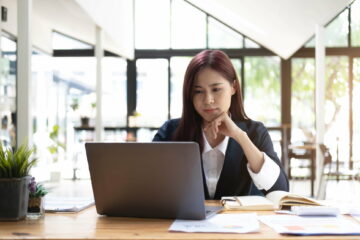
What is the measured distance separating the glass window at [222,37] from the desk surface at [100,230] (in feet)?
32.6

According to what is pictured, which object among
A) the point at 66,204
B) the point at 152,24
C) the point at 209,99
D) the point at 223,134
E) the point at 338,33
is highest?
Answer: the point at 152,24

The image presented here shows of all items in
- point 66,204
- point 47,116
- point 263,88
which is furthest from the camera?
point 263,88

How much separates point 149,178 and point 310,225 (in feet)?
1.45

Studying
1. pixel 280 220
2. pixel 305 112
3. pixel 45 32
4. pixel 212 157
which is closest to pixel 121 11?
pixel 45 32

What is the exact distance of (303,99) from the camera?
10906mm

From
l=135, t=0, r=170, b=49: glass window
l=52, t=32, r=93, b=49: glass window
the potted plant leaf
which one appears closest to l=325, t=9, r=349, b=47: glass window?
l=135, t=0, r=170, b=49: glass window

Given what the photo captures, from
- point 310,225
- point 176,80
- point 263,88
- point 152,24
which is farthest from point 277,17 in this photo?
point 310,225

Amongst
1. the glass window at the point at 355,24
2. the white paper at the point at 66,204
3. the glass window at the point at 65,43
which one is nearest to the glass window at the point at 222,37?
the glass window at the point at 355,24

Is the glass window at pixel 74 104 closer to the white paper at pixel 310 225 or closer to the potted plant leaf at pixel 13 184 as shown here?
the potted plant leaf at pixel 13 184

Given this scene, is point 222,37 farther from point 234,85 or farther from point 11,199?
point 11,199

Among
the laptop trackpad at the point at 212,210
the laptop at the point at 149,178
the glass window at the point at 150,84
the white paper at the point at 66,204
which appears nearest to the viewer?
the laptop at the point at 149,178

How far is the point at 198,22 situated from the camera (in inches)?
452

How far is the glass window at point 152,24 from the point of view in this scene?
37.5ft

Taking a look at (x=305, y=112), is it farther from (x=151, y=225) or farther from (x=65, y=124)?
(x=151, y=225)
